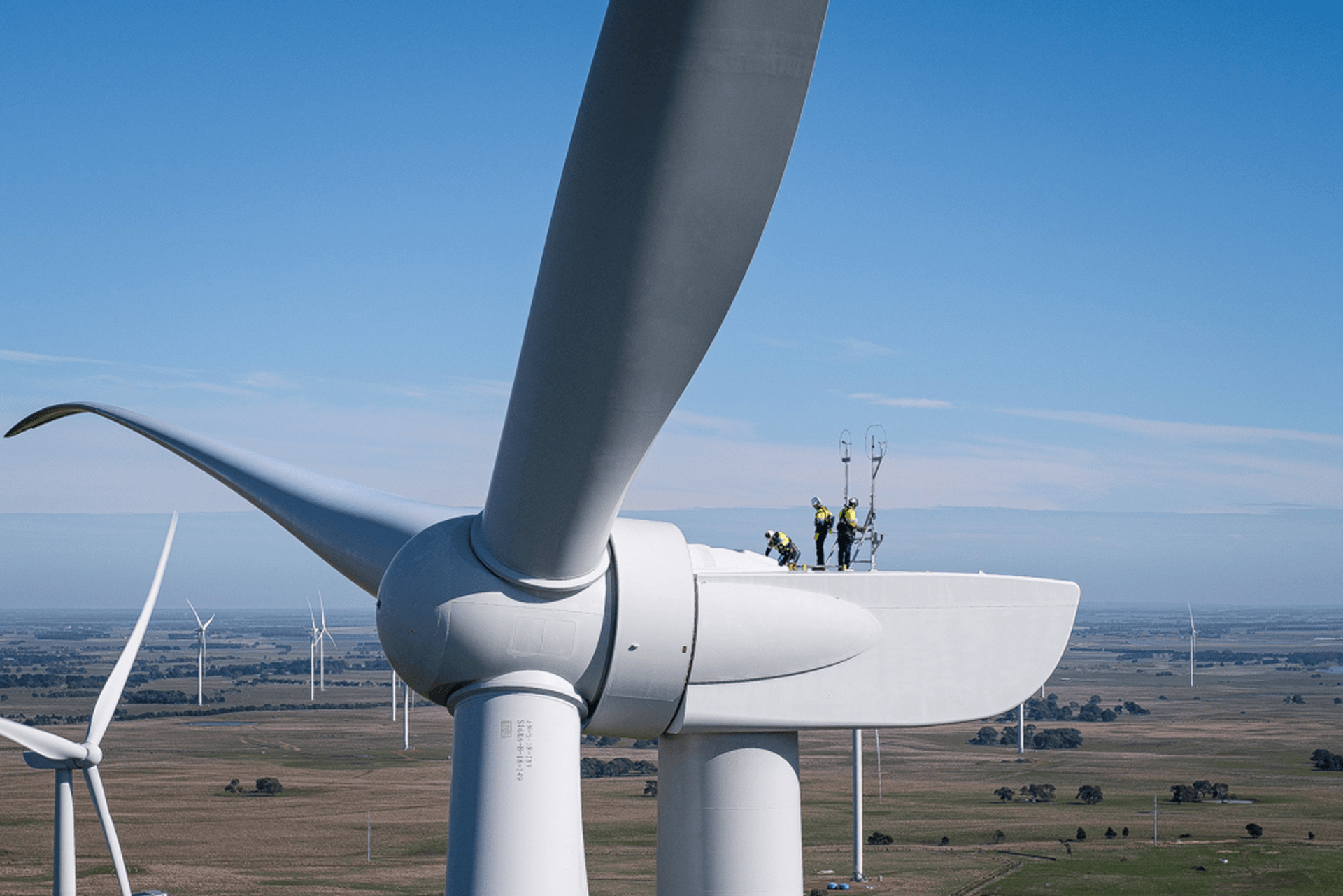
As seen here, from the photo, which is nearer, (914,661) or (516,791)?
(516,791)

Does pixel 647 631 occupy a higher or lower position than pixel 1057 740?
higher

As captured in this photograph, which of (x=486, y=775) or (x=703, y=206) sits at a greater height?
(x=703, y=206)

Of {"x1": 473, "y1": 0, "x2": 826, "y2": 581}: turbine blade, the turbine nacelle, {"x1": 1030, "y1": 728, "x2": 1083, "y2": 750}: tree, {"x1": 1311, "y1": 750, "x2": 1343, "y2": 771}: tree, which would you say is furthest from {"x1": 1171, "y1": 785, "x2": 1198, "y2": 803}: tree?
{"x1": 473, "y1": 0, "x2": 826, "y2": 581}: turbine blade

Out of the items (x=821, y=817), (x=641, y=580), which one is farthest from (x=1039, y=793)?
(x=641, y=580)

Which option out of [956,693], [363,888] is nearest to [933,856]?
[363,888]

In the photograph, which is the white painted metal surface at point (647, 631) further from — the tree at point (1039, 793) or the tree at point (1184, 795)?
the tree at point (1184, 795)

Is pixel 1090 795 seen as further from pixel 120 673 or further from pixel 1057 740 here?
pixel 120 673

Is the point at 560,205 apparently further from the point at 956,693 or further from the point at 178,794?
the point at 178,794
